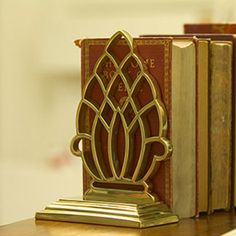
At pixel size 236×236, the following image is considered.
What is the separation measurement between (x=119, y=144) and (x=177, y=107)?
0.08m

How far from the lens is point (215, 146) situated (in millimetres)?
993

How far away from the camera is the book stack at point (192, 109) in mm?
914

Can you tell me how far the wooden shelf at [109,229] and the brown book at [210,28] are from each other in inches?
13.7

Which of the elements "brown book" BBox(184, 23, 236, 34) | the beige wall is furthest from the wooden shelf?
the beige wall

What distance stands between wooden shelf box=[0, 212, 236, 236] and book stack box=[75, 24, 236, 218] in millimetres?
37

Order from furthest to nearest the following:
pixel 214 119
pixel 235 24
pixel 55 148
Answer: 1. pixel 55 148
2. pixel 235 24
3. pixel 214 119

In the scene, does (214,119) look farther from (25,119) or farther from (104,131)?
(25,119)

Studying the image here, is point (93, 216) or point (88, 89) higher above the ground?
point (88, 89)

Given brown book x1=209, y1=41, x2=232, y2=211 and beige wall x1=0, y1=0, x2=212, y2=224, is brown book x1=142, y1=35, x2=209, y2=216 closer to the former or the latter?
brown book x1=209, y1=41, x2=232, y2=211

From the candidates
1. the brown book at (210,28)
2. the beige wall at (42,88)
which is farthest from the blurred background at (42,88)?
the brown book at (210,28)

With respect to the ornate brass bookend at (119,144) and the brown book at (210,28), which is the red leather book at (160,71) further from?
the brown book at (210,28)

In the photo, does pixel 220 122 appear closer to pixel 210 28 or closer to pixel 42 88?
pixel 210 28

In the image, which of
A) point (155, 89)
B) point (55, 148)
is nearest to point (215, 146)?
point (155, 89)

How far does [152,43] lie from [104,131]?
0.12 metres
